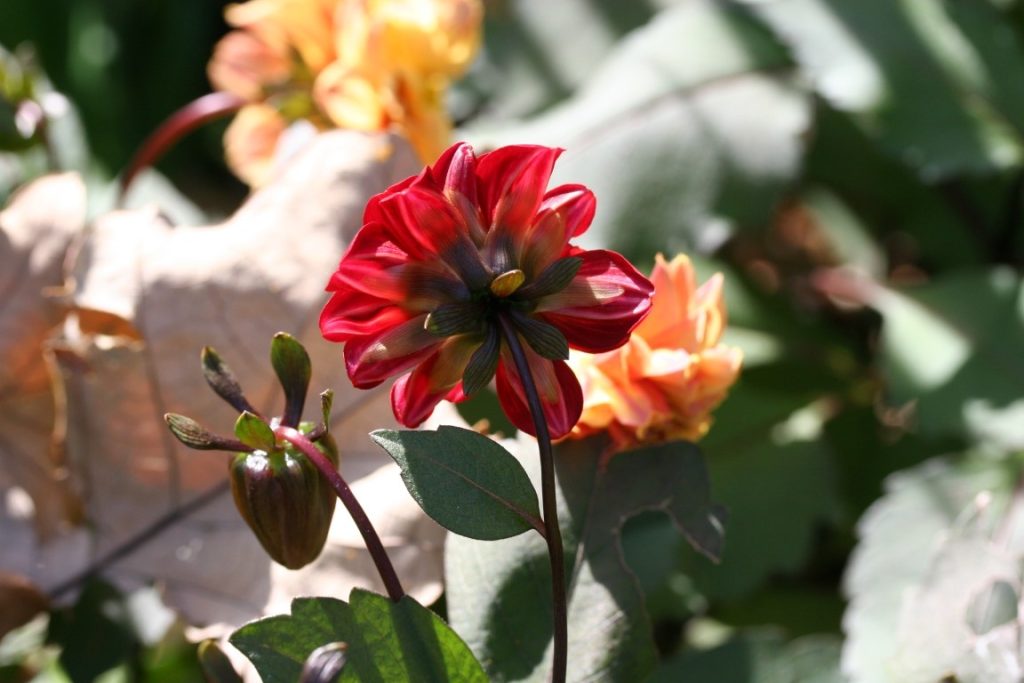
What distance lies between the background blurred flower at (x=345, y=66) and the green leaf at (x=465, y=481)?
0.88ft

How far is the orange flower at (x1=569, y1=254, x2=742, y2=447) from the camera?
0.42 metres

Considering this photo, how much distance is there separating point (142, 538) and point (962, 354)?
0.52 m

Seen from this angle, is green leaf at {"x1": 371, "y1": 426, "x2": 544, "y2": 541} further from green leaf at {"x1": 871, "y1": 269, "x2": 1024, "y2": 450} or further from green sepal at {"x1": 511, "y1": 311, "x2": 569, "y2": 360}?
green leaf at {"x1": 871, "y1": 269, "x2": 1024, "y2": 450}

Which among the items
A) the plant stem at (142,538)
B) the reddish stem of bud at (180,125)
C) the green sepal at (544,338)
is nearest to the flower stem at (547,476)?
the green sepal at (544,338)

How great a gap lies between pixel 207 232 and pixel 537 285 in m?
0.22

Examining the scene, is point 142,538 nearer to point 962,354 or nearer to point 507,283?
point 507,283

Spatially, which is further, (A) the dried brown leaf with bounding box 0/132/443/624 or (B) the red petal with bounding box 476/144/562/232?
(A) the dried brown leaf with bounding box 0/132/443/624

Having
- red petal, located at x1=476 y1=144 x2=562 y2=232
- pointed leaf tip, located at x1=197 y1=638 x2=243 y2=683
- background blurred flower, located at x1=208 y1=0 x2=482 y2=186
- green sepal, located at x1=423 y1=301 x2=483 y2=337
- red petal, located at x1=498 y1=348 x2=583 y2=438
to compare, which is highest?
background blurred flower, located at x1=208 y1=0 x2=482 y2=186

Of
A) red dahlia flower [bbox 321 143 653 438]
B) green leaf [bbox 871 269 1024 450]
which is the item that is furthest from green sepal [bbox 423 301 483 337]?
green leaf [bbox 871 269 1024 450]

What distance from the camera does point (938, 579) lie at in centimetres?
51

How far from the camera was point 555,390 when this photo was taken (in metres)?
0.37

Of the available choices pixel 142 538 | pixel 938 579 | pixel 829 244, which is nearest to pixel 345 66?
pixel 142 538

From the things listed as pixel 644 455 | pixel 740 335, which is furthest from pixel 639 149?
pixel 644 455

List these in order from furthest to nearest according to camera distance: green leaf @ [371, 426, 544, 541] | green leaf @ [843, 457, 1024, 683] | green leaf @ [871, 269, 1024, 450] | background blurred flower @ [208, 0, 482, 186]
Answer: green leaf @ [871, 269, 1024, 450] → background blurred flower @ [208, 0, 482, 186] → green leaf @ [843, 457, 1024, 683] → green leaf @ [371, 426, 544, 541]
